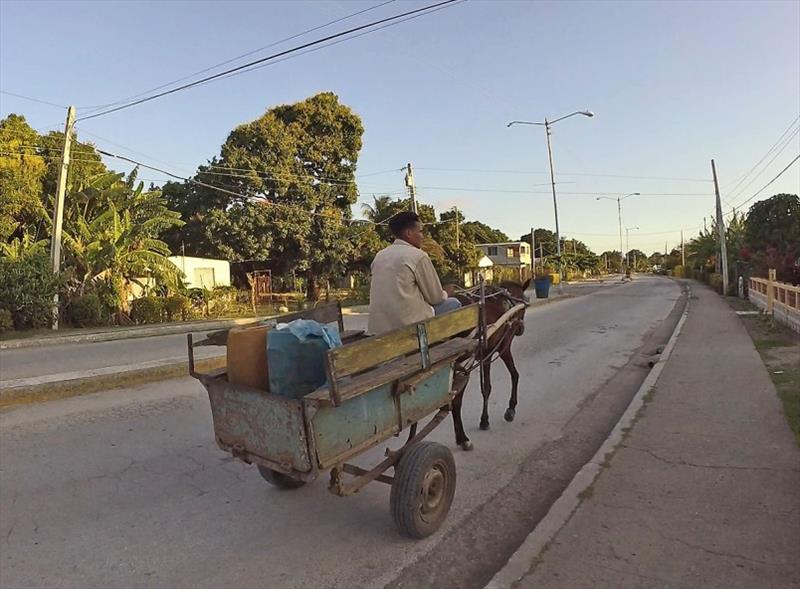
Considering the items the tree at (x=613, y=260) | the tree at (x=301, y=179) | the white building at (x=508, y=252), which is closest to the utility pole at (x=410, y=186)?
the tree at (x=301, y=179)

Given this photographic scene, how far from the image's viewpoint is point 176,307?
20.3 m

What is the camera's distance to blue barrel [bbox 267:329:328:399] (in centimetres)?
339

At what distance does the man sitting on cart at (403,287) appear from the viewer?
13.8 ft

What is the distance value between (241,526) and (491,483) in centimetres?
194

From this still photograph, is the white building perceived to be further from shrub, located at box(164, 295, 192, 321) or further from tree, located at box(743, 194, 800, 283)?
shrub, located at box(164, 295, 192, 321)

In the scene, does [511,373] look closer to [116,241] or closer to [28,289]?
[28,289]

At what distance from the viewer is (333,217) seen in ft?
102

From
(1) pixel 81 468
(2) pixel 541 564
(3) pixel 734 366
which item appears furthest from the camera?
(3) pixel 734 366

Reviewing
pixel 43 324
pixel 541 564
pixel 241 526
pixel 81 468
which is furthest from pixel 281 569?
pixel 43 324

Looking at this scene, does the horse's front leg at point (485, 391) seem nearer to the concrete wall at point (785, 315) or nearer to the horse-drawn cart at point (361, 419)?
the horse-drawn cart at point (361, 419)

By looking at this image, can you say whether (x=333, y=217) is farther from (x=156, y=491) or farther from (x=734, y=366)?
(x=156, y=491)

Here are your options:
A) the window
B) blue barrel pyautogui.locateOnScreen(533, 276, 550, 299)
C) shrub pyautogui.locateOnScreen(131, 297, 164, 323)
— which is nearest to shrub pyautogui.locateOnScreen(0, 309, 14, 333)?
shrub pyautogui.locateOnScreen(131, 297, 164, 323)

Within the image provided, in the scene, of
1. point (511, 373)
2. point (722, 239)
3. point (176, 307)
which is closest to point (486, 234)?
point (722, 239)

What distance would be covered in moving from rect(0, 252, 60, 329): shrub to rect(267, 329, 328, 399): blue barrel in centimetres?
1612
